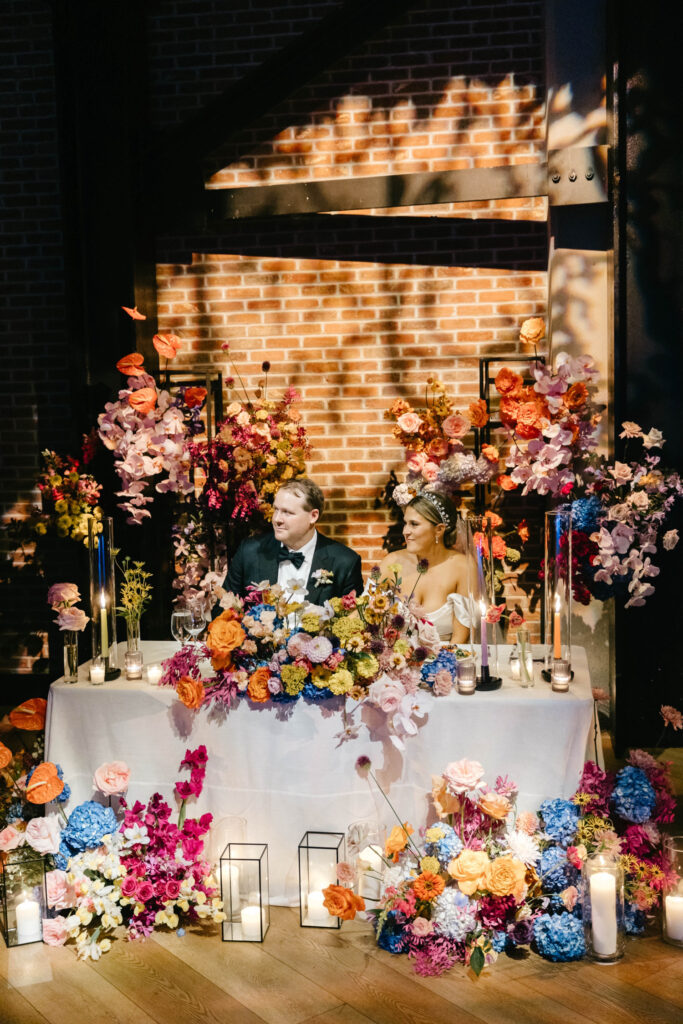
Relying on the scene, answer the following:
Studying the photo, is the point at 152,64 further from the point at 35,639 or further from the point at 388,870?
the point at 388,870

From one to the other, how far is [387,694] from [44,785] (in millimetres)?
1122

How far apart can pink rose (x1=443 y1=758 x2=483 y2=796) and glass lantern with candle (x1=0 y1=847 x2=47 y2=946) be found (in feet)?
4.21

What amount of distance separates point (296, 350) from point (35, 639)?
215cm

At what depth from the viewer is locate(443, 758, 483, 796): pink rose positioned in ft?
9.42

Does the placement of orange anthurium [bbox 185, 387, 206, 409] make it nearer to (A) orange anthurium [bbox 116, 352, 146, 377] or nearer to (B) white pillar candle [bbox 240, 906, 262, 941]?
(A) orange anthurium [bbox 116, 352, 146, 377]

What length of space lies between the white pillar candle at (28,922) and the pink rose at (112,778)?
15.6 inches

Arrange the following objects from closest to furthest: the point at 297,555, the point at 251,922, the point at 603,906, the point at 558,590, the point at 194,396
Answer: the point at 603,906 → the point at 251,922 → the point at 558,590 → the point at 297,555 → the point at 194,396

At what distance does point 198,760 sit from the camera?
10.2 ft

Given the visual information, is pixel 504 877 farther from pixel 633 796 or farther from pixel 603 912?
pixel 633 796

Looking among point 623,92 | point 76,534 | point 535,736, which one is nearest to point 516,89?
point 623,92

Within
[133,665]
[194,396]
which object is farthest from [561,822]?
[194,396]

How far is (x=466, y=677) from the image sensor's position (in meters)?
3.01

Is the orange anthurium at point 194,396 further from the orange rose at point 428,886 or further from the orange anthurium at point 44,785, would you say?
the orange rose at point 428,886

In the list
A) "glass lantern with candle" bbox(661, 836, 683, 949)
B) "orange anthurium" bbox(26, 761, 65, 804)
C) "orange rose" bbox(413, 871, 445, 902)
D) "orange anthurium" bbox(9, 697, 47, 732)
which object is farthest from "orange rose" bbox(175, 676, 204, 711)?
"glass lantern with candle" bbox(661, 836, 683, 949)
